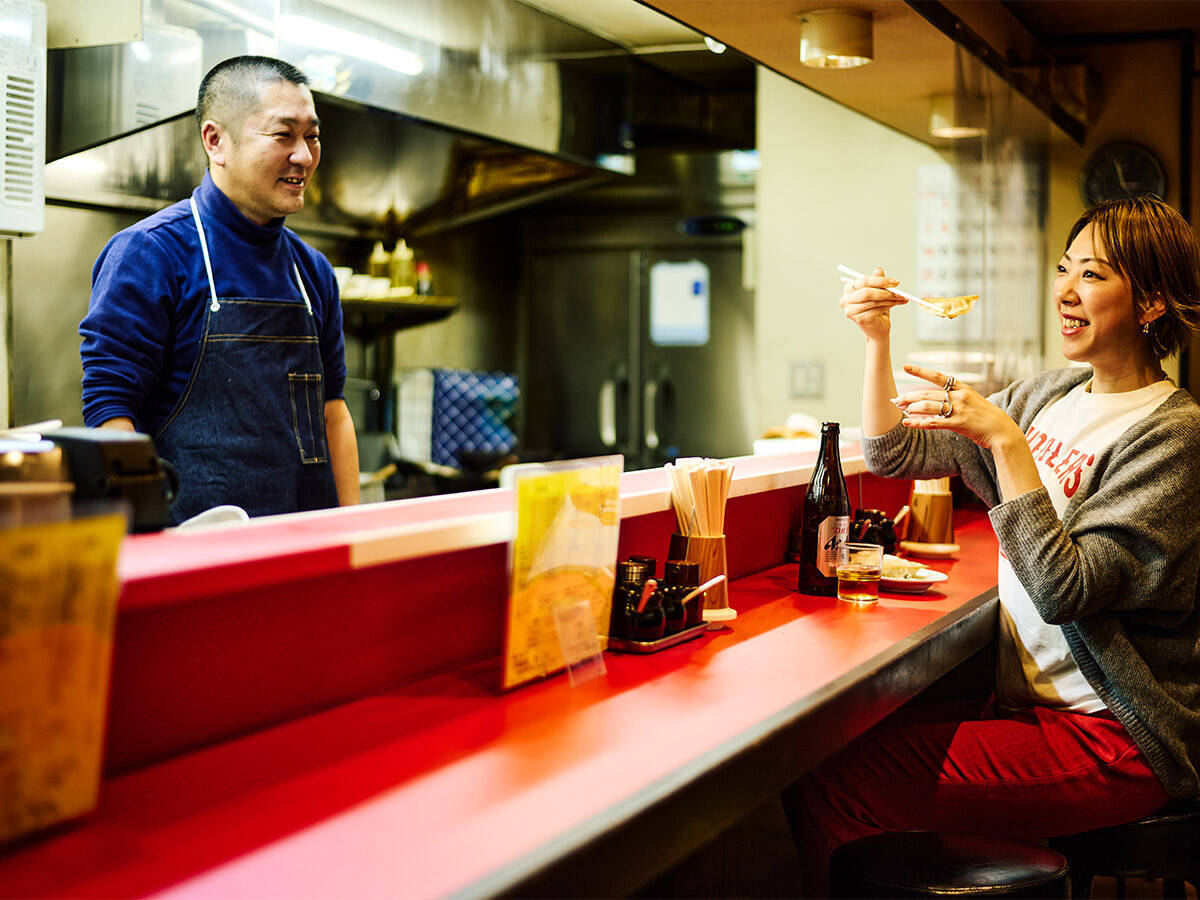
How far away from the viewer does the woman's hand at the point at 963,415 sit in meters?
1.95

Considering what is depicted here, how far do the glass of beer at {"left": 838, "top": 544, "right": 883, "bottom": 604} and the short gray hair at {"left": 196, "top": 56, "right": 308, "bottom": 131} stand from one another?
5.15 feet

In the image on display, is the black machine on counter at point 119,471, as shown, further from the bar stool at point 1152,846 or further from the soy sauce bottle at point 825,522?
the bar stool at point 1152,846

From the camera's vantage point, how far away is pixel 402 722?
1.38 m

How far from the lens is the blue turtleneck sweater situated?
86.9 inches

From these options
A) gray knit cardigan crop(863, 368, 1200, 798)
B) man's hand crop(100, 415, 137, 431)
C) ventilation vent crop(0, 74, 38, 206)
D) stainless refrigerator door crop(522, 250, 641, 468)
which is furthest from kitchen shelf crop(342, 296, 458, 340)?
gray knit cardigan crop(863, 368, 1200, 798)

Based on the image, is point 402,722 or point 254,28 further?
point 254,28

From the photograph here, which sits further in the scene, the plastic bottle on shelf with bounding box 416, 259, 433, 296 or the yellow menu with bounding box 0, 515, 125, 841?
the plastic bottle on shelf with bounding box 416, 259, 433, 296

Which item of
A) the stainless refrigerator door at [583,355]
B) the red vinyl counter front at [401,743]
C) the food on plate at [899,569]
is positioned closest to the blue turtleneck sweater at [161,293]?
the red vinyl counter front at [401,743]

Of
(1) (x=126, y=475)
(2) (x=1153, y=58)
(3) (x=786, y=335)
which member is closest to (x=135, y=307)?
(1) (x=126, y=475)

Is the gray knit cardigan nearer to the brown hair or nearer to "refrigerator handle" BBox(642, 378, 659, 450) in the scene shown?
the brown hair

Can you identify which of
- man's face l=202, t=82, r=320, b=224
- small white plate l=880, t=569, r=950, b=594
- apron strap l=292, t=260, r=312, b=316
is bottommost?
small white plate l=880, t=569, r=950, b=594

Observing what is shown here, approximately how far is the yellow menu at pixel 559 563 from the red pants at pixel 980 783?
2.19ft

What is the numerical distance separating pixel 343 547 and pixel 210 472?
121 cm

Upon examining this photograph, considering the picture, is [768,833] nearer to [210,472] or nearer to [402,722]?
[402,722]
